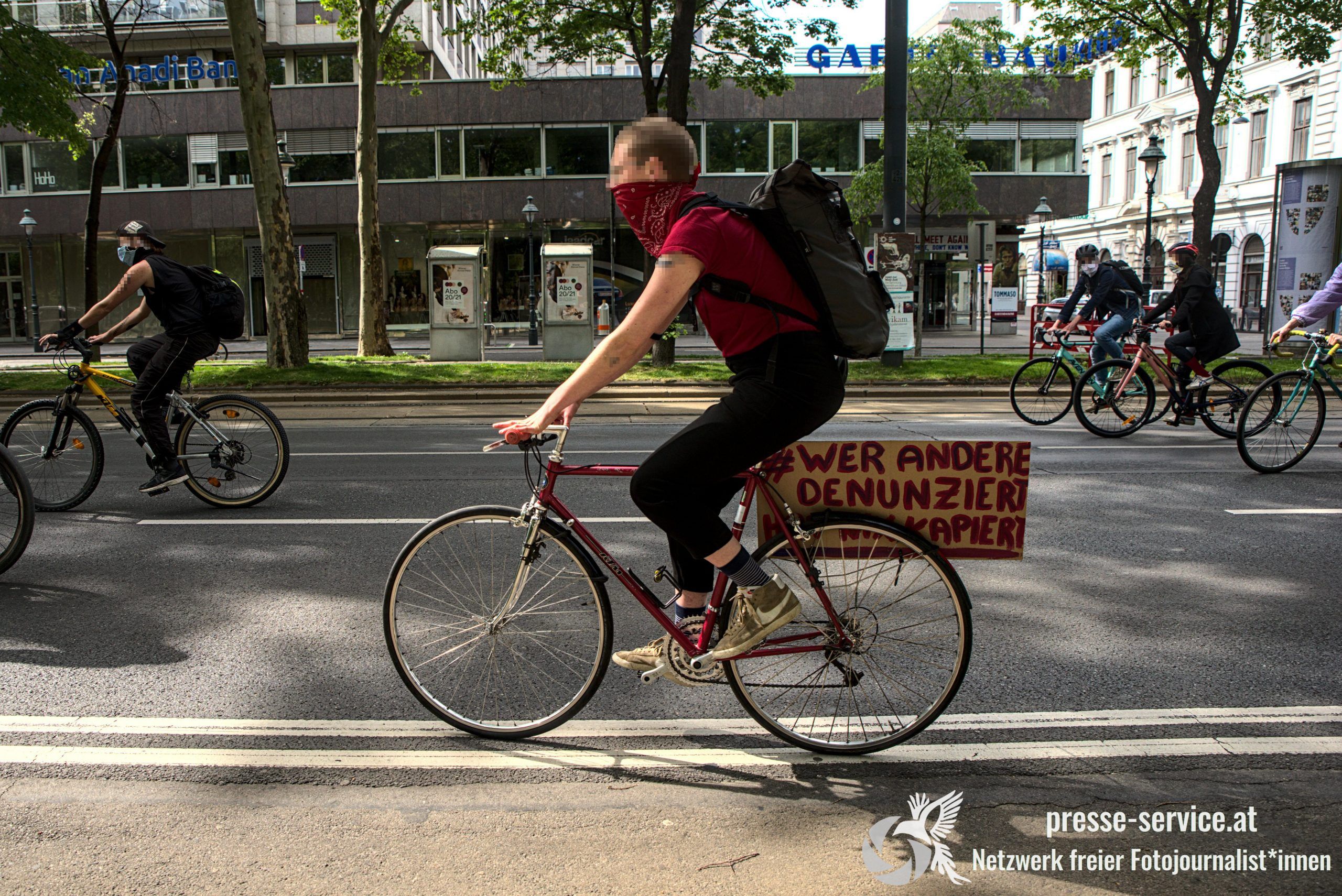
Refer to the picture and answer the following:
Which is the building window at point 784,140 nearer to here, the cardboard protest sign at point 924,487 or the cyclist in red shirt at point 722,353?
the cardboard protest sign at point 924,487

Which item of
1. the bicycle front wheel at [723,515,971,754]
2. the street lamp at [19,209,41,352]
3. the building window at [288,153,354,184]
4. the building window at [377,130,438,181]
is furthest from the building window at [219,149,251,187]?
the bicycle front wheel at [723,515,971,754]

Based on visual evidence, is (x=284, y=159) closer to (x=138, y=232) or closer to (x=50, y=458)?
(x=138, y=232)

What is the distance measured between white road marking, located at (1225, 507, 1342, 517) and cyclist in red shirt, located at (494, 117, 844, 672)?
15.8ft

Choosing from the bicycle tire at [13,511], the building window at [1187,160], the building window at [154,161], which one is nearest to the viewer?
the bicycle tire at [13,511]

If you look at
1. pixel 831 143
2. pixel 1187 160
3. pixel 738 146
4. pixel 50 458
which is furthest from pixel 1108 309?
pixel 1187 160

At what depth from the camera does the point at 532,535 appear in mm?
3170

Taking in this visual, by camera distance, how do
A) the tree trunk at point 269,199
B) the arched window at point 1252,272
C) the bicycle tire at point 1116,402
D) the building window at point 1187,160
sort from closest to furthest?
the bicycle tire at point 1116,402, the tree trunk at point 269,199, the arched window at point 1252,272, the building window at point 1187,160

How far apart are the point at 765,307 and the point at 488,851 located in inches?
63.2

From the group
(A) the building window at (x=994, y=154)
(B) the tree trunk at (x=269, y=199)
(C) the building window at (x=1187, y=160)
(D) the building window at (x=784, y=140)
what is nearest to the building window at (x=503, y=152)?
(D) the building window at (x=784, y=140)

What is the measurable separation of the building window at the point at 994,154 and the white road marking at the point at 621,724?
35375 mm

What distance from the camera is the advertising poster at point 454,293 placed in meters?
22.2

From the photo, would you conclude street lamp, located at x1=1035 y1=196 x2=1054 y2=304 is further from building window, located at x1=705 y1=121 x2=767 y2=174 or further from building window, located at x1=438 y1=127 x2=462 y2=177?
building window, located at x1=438 y1=127 x2=462 y2=177

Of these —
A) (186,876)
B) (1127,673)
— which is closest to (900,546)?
(1127,673)

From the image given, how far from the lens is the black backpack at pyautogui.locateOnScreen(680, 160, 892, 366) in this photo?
2771 millimetres
